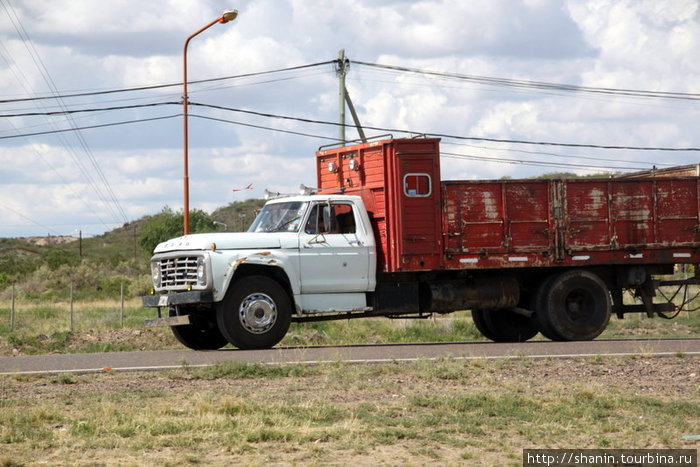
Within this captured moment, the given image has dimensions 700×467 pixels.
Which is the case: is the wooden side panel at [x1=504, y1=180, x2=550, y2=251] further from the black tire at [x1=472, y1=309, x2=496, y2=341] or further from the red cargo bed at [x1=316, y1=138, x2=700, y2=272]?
the black tire at [x1=472, y1=309, x2=496, y2=341]

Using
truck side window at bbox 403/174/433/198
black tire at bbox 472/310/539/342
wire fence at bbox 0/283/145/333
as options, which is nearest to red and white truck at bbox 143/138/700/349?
truck side window at bbox 403/174/433/198

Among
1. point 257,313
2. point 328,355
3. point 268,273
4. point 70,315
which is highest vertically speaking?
point 268,273

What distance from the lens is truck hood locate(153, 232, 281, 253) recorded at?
54.3 ft

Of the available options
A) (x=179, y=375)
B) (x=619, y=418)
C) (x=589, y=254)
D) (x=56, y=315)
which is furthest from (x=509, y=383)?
(x=56, y=315)

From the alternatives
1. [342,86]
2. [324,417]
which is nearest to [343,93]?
[342,86]

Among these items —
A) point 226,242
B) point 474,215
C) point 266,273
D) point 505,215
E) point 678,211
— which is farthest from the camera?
point 678,211

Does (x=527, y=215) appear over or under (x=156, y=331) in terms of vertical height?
over

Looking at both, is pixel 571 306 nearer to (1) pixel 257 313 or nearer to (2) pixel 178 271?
(1) pixel 257 313

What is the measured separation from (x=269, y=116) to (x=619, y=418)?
29722 mm

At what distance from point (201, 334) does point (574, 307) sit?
273 inches

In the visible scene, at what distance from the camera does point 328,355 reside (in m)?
15.7

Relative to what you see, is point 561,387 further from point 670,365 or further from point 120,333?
point 120,333

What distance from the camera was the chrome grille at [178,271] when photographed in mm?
16531

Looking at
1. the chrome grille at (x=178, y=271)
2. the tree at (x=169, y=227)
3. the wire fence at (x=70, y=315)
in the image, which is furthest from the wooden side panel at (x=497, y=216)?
the tree at (x=169, y=227)
